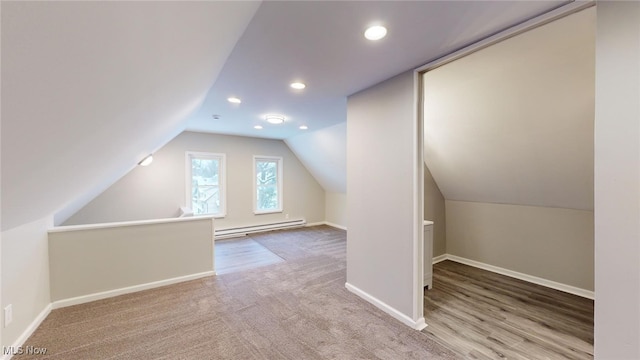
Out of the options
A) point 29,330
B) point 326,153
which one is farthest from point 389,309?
point 326,153

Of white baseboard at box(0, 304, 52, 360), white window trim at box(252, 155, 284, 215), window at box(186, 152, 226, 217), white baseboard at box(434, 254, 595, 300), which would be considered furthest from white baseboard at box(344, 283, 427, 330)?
window at box(186, 152, 226, 217)

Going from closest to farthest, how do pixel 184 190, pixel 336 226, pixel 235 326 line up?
pixel 235 326 < pixel 184 190 < pixel 336 226

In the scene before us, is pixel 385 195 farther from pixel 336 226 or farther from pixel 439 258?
pixel 336 226

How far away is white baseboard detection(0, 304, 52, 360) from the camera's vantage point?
72.4 inches

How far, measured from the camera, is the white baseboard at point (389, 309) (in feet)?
7.14

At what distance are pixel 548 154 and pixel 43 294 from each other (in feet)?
17.0

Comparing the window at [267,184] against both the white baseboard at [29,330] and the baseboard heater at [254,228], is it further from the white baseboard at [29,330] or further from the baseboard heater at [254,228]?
the white baseboard at [29,330]

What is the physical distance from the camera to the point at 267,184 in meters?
6.37

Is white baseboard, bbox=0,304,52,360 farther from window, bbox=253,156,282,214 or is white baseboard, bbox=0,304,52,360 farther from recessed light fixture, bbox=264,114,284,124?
window, bbox=253,156,282,214

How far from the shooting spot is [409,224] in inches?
86.3

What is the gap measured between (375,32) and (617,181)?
4.97ft

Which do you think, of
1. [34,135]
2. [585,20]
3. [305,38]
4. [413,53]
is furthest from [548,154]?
[34,135]

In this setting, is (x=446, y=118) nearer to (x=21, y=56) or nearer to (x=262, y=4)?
(x=262, y=4)

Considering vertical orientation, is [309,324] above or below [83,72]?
below
